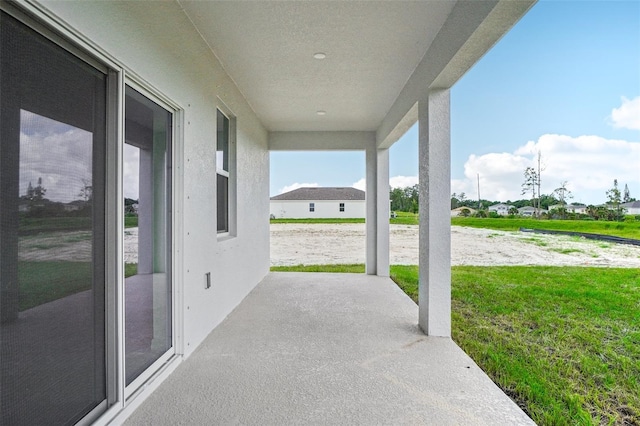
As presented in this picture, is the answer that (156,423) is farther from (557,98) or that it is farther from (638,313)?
(557,98)

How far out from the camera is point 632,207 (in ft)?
11.0

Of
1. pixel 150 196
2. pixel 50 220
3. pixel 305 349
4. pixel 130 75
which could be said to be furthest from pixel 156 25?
pixel 305 349

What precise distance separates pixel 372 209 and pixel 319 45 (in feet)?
12.4

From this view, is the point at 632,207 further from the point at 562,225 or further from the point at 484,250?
the point at 484,250

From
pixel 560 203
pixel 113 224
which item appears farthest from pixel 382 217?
pixel 113 224

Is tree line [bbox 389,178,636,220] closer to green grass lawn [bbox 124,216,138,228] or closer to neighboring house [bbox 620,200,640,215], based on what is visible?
neighboring house [bbox 620,200,640,215]

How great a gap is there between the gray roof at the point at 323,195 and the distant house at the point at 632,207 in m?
21.4

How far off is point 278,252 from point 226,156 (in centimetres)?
641

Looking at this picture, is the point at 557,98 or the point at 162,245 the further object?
the point at 557,98

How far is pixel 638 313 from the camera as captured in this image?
388 cm

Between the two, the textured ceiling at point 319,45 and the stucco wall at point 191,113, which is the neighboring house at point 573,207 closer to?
the textured ceiling at point 319,45

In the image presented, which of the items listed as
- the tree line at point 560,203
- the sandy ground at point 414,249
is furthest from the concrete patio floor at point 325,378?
the tree line at point 560,203

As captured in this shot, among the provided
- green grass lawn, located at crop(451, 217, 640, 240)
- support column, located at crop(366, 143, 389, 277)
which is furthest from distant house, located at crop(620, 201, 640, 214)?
support column, located at crop(366, 143, 389, 277)

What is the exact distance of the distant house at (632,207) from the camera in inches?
127
